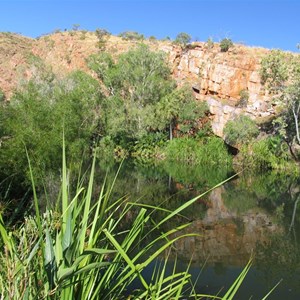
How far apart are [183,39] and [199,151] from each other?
64.9 ft

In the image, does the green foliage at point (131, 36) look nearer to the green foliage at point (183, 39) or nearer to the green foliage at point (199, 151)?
the green foliage at point (183, 39)

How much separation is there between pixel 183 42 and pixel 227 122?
1758cm

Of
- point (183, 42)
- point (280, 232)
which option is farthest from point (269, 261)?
point (183, 42)

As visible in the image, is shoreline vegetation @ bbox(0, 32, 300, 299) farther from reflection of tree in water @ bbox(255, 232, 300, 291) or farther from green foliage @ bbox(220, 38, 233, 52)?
green foliage @ bbox(220, 38, 233, 52)

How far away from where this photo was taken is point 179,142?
1281 inches

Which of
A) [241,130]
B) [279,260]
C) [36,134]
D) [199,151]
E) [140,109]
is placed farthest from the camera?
[140,109]

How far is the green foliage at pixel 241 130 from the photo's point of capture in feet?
96.9

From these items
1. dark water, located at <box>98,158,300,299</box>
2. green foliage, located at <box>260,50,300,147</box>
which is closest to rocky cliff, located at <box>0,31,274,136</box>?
green foliage, located at <box>260,50,300,147</box>

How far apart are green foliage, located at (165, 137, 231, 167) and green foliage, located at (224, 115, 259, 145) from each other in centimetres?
125

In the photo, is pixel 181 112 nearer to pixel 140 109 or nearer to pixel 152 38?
pixel 140 109

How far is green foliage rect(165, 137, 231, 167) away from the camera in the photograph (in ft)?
99.1

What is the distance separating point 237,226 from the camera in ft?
43.1

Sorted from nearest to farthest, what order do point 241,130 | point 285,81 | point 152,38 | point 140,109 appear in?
1. point 285,81
2. point 241,130
3. point 140,109
4. point 152,38

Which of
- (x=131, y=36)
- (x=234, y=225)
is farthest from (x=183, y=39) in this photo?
(x=234, y=225)
